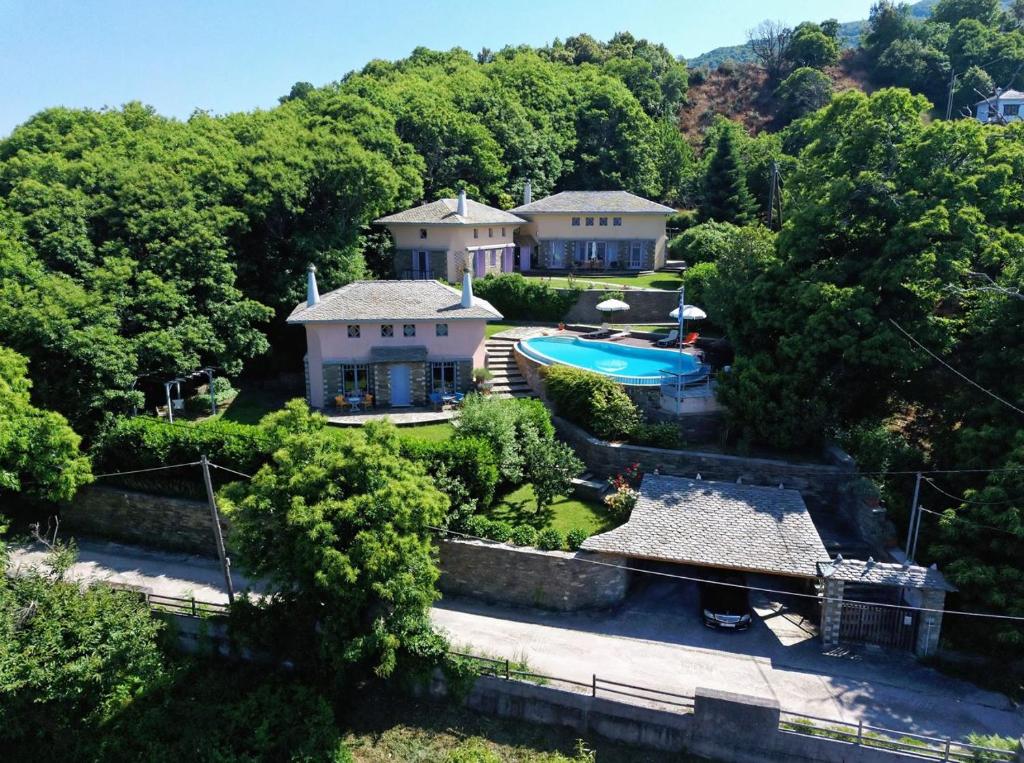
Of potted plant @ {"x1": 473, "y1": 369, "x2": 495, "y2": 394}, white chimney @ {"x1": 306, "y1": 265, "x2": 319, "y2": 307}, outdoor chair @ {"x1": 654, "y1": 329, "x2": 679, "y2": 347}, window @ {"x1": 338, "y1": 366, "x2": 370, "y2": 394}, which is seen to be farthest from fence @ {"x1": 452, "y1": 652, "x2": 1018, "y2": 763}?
outdoor chair @ {"x1": 654, "y1": 329, "x2": 679, "y2": 347}

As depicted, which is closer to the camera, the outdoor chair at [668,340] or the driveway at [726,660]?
the driveway at [726,660]

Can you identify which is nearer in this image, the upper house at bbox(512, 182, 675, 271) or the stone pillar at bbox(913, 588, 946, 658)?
the stone pillar at bbox(913, 588, 946, 658)

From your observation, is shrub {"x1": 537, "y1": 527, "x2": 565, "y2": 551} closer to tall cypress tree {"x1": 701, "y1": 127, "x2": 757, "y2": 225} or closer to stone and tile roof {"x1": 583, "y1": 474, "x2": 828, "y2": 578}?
stone and tile roof {"x1": 583, "y1": 474, "x2": 828, "y2": 578}

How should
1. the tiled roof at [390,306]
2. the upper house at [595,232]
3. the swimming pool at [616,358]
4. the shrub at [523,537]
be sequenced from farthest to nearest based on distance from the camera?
the upper house at [595,232]
the tiled roof at [390,306]
the swimming pool at [616,358]
the shrub at [523,537]

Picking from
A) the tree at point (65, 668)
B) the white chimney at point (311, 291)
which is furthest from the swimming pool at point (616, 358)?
the tree at point (65, 668)

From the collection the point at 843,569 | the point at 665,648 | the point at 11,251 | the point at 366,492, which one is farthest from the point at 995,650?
the point at 11,251

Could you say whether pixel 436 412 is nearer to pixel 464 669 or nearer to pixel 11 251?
pixel 464 669

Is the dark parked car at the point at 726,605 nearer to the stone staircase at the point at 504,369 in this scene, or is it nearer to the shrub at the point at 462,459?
the shrub at the point at 462,459
